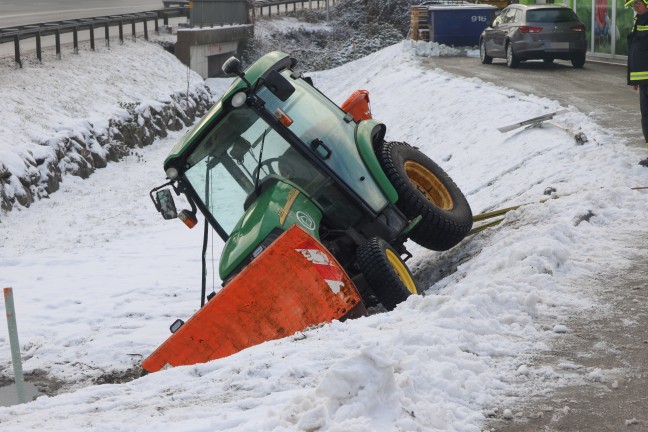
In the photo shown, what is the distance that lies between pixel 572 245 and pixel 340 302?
1938 millimetres

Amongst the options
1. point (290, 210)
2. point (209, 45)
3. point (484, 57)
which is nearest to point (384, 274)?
point (290, 210)

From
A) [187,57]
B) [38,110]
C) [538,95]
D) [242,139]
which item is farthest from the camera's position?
[187,57]

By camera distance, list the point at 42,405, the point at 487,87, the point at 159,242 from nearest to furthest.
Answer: the point at 42,405, the point at 159,242, the point at 487,87

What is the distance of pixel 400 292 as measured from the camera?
7922 mm

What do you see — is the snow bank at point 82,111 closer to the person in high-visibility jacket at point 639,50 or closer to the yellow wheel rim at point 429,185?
the yellow wheel rim at point 429,185

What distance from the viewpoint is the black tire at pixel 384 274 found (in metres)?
7.92

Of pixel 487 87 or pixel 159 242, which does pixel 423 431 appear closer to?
pixel 159 242

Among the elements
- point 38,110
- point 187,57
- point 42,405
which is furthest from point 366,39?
point 42,405

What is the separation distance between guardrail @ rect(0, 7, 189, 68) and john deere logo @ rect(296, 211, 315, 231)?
17.3 m

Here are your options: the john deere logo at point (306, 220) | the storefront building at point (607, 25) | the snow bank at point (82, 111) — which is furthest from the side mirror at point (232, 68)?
the storefront building at point (607, 25)

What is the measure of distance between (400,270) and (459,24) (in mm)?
25689

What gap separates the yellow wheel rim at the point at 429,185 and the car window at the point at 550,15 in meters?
15.4

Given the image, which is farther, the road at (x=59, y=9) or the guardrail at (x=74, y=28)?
the road at (x=59, y=9)

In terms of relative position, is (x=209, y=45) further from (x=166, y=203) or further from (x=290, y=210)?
(x=290, y=210)
